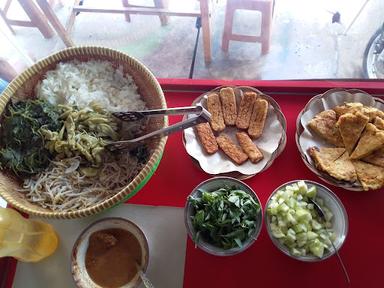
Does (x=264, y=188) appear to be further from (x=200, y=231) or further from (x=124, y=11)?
(x=124, y=11)

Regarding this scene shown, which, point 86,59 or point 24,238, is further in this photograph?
point 86,59

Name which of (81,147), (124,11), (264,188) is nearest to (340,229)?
(264,188)

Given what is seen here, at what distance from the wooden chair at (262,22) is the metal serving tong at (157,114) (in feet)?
4.24

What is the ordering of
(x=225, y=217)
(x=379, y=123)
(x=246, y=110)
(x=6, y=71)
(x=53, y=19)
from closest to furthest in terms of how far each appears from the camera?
(x=225, y=217) < (x=379, y=123) < (x=246, y=110) < (x=6, y=71) < (x=53, y=19)

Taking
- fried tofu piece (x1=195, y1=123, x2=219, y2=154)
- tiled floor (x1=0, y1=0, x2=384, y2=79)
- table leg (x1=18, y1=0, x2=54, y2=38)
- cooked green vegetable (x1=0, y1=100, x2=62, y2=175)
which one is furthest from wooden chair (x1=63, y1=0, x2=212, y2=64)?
cooked green vegetable (x1=0, y1=100, x2=62, y2=175)

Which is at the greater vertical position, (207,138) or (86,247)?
(207,138)

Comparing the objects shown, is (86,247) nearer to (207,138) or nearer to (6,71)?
(207,138)

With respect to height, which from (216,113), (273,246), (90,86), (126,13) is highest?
(90,86)

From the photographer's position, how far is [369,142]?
50.4 inches

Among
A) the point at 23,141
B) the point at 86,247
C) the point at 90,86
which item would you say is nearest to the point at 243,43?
the point at 90,86

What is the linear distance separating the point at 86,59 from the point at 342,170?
1.01 metres

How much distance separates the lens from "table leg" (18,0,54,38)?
7.90 feet

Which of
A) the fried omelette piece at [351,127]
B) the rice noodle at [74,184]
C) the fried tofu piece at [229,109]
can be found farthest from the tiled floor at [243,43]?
the rice noodle at [74,184]

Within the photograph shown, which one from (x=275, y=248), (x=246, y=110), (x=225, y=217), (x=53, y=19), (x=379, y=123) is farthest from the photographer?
(x=53, y=19)
